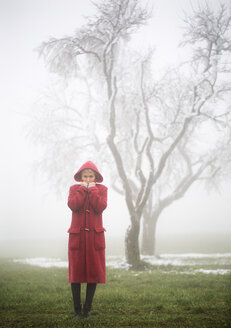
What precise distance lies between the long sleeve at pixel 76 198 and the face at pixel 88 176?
297 millimetres

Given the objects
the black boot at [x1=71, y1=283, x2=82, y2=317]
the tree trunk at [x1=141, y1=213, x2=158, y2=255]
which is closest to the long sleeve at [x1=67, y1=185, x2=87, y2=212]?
the black boot at [x1=71, y1=283, x2=82, y2=317]

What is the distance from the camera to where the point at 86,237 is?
3.79 m

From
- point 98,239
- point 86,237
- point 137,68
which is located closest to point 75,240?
point 86,237

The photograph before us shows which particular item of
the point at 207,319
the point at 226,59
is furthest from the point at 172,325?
the point at 226,59

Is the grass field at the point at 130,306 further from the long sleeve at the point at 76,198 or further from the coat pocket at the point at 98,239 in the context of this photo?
the long sleeve at the point at 76,198

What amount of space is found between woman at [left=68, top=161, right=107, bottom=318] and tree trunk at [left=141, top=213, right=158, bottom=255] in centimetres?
1197

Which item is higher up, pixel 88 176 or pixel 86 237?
pixel 88 176

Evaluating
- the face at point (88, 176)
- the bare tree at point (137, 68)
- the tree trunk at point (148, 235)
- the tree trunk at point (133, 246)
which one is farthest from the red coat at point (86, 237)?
the tree trunk at point (148, 235)

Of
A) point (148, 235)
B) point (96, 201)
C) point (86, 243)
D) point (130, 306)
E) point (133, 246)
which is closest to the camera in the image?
point (86, 243)

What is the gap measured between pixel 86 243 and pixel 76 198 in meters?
→ 0.65

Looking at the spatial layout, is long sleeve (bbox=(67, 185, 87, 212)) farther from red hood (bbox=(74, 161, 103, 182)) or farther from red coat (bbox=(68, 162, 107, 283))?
red hood (bbox=(74, 161, 103, 182))

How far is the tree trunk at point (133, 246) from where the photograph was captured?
32.8ft

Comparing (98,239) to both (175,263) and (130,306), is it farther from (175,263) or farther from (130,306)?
(175,263)

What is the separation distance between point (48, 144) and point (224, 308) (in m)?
14.8
